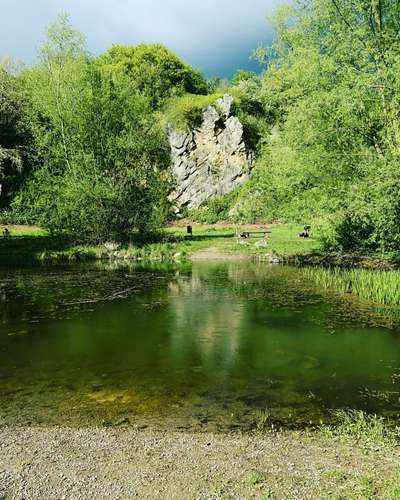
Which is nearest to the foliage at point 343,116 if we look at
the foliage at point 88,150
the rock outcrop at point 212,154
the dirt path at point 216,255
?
the dirt path at point 216,255

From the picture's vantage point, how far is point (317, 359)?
13.3m

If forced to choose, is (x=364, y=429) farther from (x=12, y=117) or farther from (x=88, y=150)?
(x=12, y=117)

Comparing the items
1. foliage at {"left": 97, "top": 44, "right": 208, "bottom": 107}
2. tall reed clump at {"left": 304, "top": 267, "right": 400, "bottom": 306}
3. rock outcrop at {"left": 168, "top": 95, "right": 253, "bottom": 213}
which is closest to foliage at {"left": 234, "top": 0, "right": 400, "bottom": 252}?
tall reed clump at {"left": 304, "top": 267, "right": 400, "bottom": 306}

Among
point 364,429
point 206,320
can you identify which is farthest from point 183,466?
point 206,320

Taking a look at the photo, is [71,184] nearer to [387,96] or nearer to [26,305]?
[26,305]

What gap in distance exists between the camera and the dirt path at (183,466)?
652 cm

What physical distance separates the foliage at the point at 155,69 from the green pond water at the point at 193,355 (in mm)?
50985

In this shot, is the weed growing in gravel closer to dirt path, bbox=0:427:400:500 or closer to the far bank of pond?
the far bank of pond

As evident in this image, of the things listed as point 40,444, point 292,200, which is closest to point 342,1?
point 292,200

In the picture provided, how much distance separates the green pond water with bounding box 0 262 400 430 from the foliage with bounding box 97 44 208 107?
167ft

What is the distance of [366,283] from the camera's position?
21344 millimetres

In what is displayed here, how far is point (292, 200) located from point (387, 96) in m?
7.01

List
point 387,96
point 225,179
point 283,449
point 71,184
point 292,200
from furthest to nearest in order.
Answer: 1. point 225,179
2. point 71,184
3. point 292,200
4. point 387,96
5. point 283,449

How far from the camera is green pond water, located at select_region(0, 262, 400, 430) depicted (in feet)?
32.6
